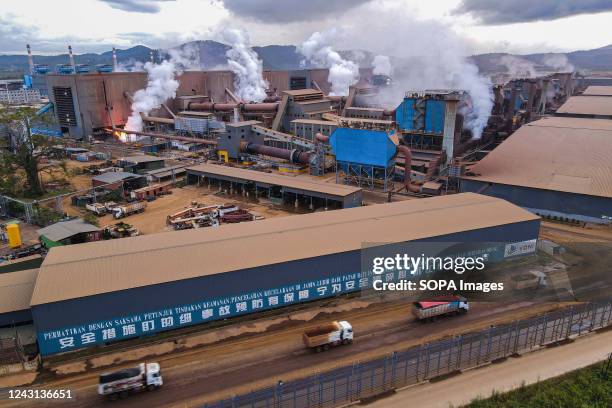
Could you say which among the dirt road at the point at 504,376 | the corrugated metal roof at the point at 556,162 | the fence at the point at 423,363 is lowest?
the dirt road at the point at 504,376

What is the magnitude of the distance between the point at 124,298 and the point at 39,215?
2509 centimetres

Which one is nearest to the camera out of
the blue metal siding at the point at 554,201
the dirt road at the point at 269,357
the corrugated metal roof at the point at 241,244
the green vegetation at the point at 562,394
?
the green vegetation at the point at 562,394

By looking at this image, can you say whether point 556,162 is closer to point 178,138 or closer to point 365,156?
A: point 365,156

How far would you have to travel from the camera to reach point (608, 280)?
27938 millimetres

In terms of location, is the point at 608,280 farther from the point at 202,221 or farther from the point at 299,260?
the point at 202,221

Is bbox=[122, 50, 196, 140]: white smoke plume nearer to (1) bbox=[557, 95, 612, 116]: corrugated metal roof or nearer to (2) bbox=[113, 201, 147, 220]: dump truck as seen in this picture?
(2) bbox=[113, 201, 147, 220]: dump truck

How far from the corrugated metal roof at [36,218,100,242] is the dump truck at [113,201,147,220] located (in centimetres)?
542

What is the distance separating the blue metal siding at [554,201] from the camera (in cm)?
3809

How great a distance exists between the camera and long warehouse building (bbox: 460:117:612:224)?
127 feet

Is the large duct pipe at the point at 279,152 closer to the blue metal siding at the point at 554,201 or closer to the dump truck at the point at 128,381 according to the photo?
the blue metal siding at the point at 554,201

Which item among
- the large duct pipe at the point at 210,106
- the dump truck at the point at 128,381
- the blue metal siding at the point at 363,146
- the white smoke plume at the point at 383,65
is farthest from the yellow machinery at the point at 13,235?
the white smoke plume at the point at 383,65

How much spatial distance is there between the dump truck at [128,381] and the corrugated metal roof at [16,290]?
8035 millimetres

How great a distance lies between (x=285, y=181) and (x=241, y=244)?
1967 centimetres

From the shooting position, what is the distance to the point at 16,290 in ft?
76.4
